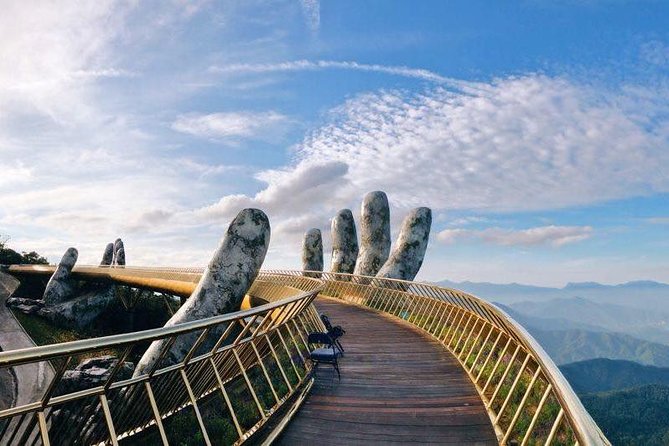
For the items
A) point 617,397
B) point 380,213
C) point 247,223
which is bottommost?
point 617,397

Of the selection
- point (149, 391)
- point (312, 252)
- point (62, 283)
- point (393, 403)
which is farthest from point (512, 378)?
point (62, 283)

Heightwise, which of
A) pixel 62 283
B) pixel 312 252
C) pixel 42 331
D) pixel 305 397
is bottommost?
pixel 42 331

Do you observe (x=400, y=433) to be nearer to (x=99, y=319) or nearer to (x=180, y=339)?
(x=180, y=339)

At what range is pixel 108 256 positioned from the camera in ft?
177

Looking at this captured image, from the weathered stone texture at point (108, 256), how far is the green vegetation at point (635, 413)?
104063 millimetres

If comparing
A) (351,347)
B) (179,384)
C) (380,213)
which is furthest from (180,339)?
(380,213)

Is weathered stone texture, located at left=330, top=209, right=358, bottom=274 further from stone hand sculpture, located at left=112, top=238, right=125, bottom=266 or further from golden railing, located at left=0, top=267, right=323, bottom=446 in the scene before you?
stone hand sculpture, located at left=112, top=238, right=125, bottom=266

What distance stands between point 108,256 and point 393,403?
55.2 metres

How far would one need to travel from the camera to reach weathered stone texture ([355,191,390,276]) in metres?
31.0

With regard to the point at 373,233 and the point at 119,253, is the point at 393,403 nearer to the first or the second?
the point at 373,233

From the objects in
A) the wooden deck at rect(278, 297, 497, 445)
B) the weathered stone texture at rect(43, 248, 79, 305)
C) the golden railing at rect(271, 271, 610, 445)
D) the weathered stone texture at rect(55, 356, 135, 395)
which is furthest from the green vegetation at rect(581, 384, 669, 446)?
the weathered stone texture at rect(55, 356, 135, 395)

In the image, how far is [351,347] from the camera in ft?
39.1

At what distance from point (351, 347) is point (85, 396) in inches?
338

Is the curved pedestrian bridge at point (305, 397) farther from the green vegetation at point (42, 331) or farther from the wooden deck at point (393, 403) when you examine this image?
the green vegetation at point (42, 331)
